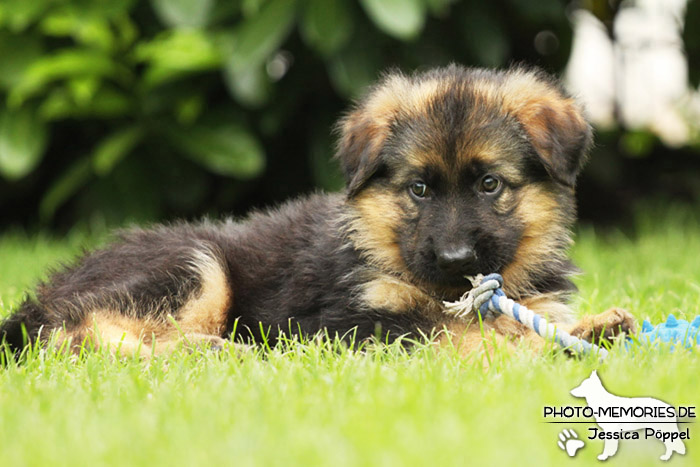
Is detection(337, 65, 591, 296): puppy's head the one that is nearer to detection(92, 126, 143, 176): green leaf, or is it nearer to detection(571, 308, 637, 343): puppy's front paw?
detection(571, 308, 637, 343): puppy's front paw

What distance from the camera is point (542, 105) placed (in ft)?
12.9

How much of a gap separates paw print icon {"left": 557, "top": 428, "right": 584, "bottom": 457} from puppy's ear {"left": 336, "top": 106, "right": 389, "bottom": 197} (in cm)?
177

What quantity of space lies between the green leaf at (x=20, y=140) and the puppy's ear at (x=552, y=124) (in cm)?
467

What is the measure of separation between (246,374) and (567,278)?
177 cm

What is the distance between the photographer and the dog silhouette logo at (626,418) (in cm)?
242

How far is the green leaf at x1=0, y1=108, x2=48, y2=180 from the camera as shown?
724cm

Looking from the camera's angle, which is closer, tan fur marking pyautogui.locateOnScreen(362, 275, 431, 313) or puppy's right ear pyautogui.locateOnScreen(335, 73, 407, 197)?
tan fur marking pyautogui.locateOnScreen(362, 275, 431, 313)

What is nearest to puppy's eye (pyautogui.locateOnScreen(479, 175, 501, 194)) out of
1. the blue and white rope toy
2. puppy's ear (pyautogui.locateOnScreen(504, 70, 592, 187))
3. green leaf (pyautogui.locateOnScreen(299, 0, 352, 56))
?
puppy's ear (pyautogui.locateOnScreen(504, 70, 592, 187))

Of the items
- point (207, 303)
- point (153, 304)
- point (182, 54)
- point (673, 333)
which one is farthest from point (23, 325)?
point (182, 54)

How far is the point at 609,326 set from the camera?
3.41 meters

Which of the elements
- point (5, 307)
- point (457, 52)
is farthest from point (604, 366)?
point (457, 52)

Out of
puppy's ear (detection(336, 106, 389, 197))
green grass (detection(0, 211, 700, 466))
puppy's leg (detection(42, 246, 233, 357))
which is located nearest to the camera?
green grass (detection(0, 211, 700, 466))

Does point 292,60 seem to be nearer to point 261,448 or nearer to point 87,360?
point 87,360
